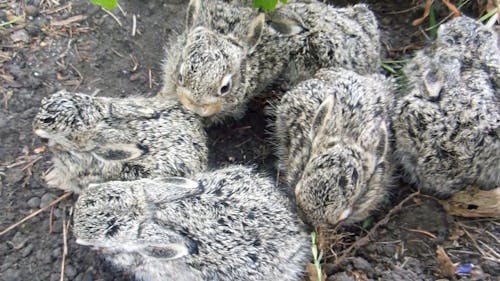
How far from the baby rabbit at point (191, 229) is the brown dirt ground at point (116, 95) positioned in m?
0.36

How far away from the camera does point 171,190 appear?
15.7 ft

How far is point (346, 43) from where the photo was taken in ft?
18.9

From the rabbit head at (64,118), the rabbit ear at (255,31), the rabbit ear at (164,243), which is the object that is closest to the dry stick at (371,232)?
the rabbit ear at (164,243)

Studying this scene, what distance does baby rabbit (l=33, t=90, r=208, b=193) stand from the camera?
4.90 meters

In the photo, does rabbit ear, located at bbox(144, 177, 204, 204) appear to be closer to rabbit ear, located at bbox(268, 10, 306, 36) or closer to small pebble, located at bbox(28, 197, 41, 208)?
small pebble, located at bbox(28, 197, 41, 208)

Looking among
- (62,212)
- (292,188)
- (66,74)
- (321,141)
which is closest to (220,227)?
(292,188)

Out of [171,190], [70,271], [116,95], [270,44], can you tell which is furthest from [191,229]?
Answer: [270,44]

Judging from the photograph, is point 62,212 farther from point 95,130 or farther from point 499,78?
point 499,78

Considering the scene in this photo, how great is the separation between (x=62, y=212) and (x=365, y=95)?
8.64ft

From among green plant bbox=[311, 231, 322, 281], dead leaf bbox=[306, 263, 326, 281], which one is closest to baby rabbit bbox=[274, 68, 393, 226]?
green plant bbox=[311, 231, 322, 281]

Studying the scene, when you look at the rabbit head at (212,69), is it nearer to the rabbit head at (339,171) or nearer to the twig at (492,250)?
the rabbit head at (339,171)

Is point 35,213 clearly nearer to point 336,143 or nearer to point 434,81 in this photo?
→ point 336,143

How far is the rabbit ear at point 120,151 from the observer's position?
195 inches

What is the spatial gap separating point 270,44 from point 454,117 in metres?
1.78
